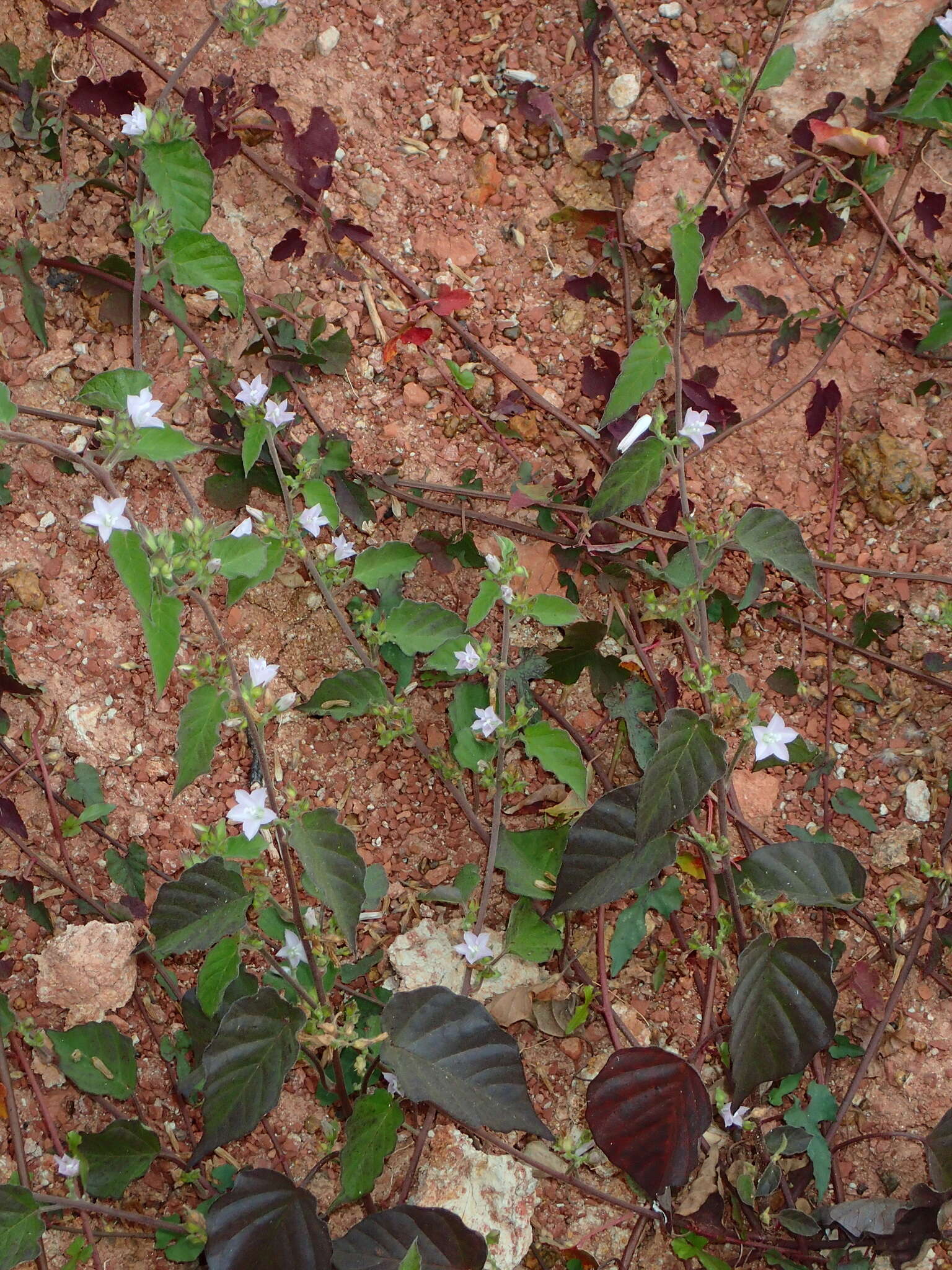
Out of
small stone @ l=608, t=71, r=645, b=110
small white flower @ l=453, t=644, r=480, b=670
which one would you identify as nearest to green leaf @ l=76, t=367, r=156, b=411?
small white flower @ l=453, t=644, r=480, b=670

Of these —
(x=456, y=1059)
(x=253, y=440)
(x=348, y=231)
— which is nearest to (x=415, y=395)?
(x=348, y=231)

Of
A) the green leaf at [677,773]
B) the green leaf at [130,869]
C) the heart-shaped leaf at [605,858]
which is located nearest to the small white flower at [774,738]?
the green leaf at [677,773]

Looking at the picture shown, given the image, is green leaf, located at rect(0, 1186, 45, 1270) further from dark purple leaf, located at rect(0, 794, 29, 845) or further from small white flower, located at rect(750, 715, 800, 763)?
small white flower, located at rect(750, 715, 800, 763)

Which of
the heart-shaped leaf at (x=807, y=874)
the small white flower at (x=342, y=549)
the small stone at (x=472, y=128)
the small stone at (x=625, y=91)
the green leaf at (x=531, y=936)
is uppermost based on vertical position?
the small stone at (x=625, y=91)

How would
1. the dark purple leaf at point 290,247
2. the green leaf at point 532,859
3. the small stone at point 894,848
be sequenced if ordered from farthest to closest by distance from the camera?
the dark purple leaf at point 290,247
the small stone at point 894,848
the green leaf at point 532,859

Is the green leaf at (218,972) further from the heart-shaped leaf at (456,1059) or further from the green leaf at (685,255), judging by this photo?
the green leaf at (685,255)

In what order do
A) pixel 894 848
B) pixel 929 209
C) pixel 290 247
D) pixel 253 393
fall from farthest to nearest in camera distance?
1. pixel 929 209
2. pixel 290 247
3. pixel 894 848
4. pixel 253 393

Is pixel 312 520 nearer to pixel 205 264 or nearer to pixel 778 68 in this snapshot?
pixel 205 264

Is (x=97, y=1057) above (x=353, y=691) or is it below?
below
